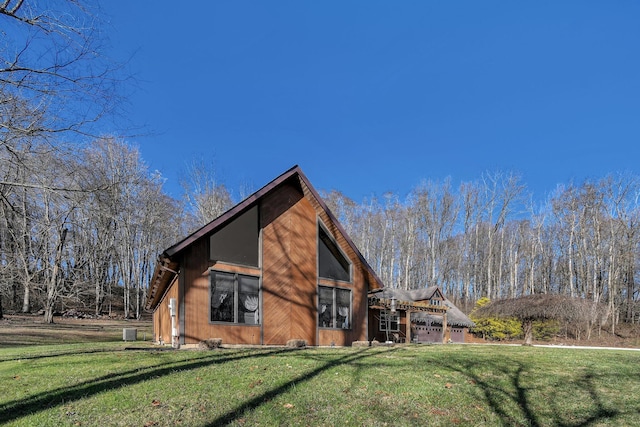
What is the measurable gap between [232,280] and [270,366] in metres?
5.50

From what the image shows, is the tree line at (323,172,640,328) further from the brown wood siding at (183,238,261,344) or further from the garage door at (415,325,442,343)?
the brown wood siding at (183,238,261,344)

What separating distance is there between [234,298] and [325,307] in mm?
3898

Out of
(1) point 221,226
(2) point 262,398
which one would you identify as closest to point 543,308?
(1) point 221,226

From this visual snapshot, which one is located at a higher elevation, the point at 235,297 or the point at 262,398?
the point at 235,297

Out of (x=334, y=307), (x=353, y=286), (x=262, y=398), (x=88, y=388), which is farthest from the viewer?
(x=353, y=286)

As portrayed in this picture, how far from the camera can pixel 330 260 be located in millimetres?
15742

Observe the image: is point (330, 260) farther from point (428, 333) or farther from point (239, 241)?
point (428, 333)

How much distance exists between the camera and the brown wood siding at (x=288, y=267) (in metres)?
13.6

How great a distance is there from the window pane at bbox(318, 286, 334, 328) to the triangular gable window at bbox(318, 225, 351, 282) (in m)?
0.55

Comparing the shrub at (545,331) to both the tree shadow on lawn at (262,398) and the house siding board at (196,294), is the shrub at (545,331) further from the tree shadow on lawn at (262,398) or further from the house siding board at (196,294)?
the tree shadow on lawn at (262,398)

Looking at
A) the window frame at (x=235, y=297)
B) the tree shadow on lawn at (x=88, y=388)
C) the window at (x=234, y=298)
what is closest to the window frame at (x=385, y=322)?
the window frame at (x=235, y=297)

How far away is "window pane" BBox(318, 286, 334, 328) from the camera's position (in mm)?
14906

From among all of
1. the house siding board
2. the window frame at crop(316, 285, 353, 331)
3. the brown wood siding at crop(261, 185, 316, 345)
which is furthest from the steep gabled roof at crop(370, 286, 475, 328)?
the house siding board

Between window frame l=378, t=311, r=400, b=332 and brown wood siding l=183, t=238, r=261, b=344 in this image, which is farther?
window frame l=378, t=311, r=400, b=332
